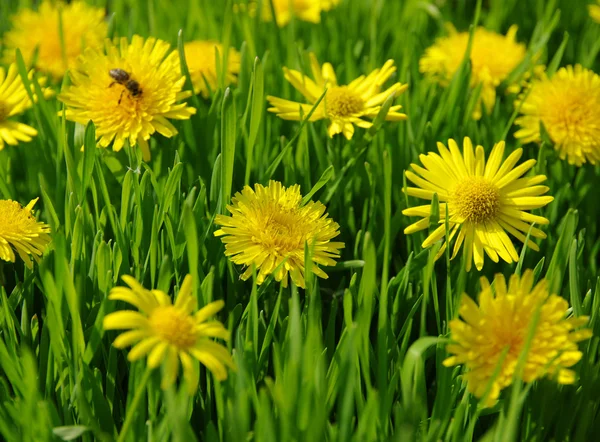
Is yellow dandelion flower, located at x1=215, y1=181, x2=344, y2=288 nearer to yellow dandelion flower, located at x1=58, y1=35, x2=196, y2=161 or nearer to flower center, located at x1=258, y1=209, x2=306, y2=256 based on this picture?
flower center, located at x1=258, y1=209, x2=306, y2=256

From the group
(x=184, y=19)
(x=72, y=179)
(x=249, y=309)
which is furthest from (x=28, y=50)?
(x=249, y=309)

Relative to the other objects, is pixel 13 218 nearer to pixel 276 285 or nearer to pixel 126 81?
pixel 126 81

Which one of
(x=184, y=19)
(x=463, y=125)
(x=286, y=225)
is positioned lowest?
(x=286, y=225)

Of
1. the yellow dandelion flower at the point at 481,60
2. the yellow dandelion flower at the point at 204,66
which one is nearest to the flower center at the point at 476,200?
the yellow dandelion flower at the point at 481,60

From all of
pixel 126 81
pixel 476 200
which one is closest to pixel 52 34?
pixel 126 81

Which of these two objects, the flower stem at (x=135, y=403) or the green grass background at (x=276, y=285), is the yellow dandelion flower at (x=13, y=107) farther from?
the flower stem at (x=135, y=403)

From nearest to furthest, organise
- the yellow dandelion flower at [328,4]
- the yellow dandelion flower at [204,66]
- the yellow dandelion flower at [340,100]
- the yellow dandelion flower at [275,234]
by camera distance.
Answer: the yellow dandelion flower at [275,234] < the yellow dandelion flower at [340,100] < the yellow dandelion flower at [204,66] < the yellow dandelion flower at [328,4]

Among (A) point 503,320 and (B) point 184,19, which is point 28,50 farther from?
(A) point 503,320

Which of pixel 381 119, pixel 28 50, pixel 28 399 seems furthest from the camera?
pixel 28 50
